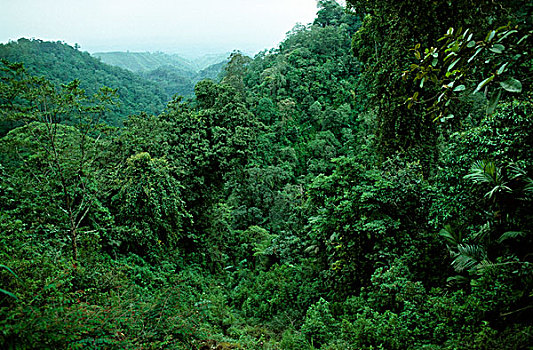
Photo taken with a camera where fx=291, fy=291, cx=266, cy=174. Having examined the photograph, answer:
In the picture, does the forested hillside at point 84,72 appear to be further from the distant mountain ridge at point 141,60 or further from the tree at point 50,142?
the distant mountain ridge at point 141,60

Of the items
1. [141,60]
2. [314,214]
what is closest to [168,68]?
[141,60]

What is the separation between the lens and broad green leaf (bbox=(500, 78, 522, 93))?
3.75 ft

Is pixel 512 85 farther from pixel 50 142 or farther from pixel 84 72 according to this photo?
pixel 84 72

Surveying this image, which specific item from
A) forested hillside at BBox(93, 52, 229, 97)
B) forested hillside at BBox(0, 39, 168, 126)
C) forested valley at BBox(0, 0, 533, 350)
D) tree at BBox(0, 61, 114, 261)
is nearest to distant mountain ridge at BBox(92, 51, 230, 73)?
forested hillside at BBox(93, 52, 229, 97)

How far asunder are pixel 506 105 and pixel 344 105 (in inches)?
862

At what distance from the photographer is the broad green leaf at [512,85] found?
1142 millimetres

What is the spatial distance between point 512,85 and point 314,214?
648 cm

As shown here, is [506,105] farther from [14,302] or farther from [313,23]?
[313,23]

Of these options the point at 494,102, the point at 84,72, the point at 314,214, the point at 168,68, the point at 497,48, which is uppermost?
the point at 168,68

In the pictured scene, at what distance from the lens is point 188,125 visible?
8.58 metres

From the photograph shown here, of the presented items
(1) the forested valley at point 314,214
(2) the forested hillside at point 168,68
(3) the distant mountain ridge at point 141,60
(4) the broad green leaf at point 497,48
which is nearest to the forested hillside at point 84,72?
(2) the forested hillside at point 168,68

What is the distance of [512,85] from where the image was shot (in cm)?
118

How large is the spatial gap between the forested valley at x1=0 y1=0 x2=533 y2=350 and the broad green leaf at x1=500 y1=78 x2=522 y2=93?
1cm

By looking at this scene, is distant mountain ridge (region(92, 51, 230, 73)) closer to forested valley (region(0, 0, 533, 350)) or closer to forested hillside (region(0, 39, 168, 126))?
forested hillside (region(0, 39, 168, 126))
